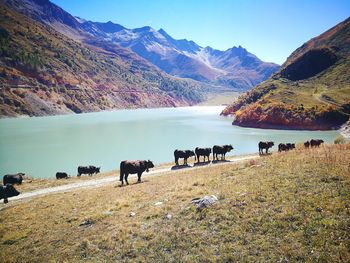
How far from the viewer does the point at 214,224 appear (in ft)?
47.1

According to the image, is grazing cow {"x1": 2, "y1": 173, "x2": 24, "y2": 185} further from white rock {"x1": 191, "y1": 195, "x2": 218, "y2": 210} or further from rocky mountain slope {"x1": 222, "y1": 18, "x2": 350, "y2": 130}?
rocky mountain slope {"x1": 222, "y1": 18, "x2": 350, "y2": 130}

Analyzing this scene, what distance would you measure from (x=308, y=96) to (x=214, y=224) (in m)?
129

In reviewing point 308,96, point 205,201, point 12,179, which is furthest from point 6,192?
point 308,96

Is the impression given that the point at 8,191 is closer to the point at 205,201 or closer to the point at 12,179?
the point at 12,179

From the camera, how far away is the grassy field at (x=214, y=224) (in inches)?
467

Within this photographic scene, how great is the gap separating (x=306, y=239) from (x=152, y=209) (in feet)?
28.4

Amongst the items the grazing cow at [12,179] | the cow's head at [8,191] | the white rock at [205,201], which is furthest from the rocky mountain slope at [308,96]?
the white rock at [205,201]

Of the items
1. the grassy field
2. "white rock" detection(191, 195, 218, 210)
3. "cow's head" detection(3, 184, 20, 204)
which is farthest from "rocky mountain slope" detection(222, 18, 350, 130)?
"white rock" detection(191, 195, 218, 210)

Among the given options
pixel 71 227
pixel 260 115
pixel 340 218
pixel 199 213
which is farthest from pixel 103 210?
pixel 260 115

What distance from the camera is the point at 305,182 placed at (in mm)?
16500

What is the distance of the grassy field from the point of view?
1186 cm

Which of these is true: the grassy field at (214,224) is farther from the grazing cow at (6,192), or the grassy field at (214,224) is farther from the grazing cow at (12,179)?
the grazing cow at (12,179)

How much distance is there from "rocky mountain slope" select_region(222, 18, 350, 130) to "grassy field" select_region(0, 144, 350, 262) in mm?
94252

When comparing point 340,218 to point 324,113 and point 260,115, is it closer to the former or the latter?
point 324,113
